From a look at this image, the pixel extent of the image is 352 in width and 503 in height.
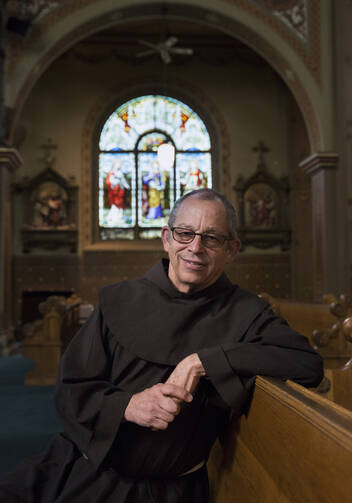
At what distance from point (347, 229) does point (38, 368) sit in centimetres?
583

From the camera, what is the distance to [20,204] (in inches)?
489

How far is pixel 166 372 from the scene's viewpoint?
1883 millimetres

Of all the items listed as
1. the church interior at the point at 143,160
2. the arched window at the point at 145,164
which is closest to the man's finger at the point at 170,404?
the church interior at the point at 143,160

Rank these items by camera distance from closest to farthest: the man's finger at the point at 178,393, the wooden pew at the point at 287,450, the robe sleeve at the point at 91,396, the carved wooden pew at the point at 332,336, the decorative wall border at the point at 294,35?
the wooden pew at the point at 287,450 → the man's finger at the point at 178,393 → the robe sleeve at the point at 91,396 → the carved wooden pew at the point at 332,336 → the decorative wall border at the point at 294,35

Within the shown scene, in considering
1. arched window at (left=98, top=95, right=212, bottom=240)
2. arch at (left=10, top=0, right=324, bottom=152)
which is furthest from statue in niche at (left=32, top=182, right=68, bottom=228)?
arch at (left=10, top=0, right=324, bottom=152)

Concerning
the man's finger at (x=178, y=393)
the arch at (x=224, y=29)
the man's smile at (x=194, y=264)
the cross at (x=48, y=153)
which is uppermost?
the arch at (x=224, y=29)

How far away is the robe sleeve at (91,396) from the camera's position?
69.5 inches

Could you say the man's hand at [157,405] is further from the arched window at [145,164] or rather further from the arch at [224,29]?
the arched window at [145,164]

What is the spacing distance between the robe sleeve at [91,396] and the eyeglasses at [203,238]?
1.47ft

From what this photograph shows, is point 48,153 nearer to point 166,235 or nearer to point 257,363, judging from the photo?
point 166,235

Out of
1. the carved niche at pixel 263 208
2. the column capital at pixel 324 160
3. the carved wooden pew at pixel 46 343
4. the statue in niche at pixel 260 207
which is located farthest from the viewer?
the statue in niche at pixel 260 207

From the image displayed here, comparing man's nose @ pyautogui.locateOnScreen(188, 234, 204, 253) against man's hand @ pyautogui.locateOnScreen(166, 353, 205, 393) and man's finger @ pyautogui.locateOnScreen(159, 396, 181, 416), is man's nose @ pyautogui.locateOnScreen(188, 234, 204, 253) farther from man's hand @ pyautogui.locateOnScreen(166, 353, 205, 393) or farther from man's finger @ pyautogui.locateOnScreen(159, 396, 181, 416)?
man's finger @ pyautogui.locateOnScreen(159, 396, 181, 416)

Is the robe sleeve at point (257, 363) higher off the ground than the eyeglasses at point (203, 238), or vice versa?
the eyeglasses at point (203, 238)

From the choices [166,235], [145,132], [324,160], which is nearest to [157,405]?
[166,235]
